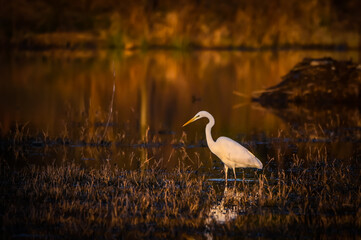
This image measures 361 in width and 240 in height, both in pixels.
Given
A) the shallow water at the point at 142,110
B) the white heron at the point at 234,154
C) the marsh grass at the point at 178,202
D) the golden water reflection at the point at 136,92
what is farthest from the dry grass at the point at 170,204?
the golden water reflection at the point at 136,92

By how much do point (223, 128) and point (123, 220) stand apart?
8.90 meters

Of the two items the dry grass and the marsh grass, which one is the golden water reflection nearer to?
the marsh grass

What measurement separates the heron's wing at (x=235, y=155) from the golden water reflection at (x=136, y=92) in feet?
10.4

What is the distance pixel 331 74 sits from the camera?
20078 mm

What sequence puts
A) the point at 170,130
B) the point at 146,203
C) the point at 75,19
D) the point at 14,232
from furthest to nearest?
the point at 75,19 < the point at 170,130 < the point at 146,203 < the point at 14,232

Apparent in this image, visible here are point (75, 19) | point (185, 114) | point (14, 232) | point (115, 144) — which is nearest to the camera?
point (14, 232)

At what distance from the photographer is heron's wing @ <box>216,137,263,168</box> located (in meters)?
10.5

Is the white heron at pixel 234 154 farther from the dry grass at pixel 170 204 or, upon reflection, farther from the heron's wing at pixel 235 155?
the dry grass at pixel 170 204

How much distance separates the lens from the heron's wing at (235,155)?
414 inches

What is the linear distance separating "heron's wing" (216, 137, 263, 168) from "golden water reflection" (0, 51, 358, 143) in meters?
3.16

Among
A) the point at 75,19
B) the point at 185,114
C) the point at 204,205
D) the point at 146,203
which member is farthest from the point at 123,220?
the point at 75,19

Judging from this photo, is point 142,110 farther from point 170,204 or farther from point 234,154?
point 170,204

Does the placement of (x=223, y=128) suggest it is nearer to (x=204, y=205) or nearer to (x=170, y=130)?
(x=170, y=130)

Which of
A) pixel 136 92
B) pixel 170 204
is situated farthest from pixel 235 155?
pixel 136 92
